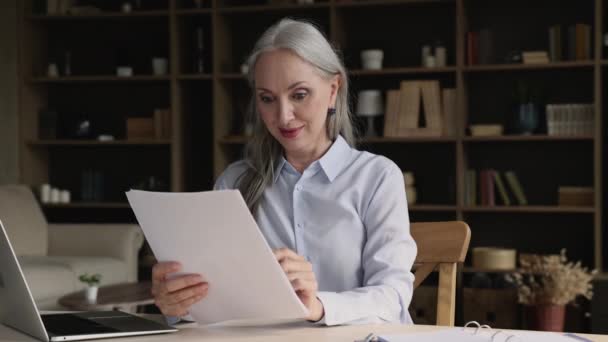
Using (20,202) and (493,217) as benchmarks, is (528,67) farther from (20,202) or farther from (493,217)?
(20,202)

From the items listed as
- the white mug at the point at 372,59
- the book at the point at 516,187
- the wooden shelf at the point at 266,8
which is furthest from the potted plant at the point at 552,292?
the wooden shelf at the point at 266,8

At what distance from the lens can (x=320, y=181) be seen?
72.6 inches

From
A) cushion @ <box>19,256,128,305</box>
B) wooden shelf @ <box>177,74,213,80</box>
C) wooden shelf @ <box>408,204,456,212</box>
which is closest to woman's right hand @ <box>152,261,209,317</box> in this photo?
→ cushion @ <box>19,256,128,305</box>

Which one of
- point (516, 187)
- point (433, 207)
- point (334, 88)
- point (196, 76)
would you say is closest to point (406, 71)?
point (433, 207)

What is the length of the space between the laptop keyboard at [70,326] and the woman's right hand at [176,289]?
9 centimetres

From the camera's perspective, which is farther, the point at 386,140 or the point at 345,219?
the point at 386,140

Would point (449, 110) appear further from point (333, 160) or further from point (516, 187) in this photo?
point (333, 160)

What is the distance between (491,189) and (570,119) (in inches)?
22.8

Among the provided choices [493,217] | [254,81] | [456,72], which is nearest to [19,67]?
[456,72]

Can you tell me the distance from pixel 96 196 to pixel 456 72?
2.45 m

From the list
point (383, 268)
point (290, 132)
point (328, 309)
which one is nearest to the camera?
point (328, 309)

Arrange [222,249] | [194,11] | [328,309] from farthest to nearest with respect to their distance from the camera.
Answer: [194,11] < [328,309] < [222,249]

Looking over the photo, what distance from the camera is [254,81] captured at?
1786 mm

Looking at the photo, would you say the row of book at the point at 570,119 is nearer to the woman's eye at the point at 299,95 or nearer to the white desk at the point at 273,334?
the woman's eye at the point at 299,95
